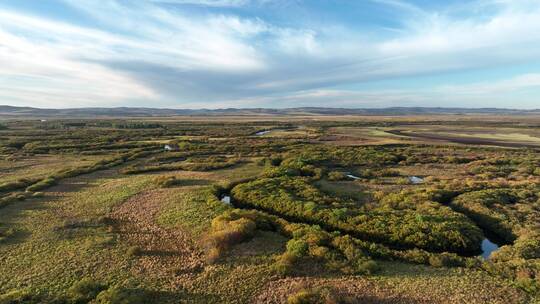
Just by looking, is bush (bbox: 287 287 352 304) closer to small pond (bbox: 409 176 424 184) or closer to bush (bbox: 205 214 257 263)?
bush (bbox: 205 214 257 263)

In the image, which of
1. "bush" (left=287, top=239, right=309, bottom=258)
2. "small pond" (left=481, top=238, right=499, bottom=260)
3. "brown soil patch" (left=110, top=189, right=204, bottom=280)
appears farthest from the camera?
"small pond" (left=481, top=238, right=499, bottom=260)

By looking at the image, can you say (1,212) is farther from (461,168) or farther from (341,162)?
(461,168)

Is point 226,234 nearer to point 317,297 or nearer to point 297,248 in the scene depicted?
point 297,248

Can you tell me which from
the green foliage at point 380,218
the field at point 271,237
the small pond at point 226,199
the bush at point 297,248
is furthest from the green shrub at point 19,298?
the small pond at point 226,199

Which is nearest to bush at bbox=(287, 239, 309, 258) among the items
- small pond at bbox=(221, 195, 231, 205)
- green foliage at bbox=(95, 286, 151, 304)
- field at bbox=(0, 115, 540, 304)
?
field at bbox=(0, 115, 540, 304)

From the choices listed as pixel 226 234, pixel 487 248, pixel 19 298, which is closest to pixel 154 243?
pixel 226 234

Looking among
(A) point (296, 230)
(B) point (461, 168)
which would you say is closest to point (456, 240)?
(A) point (296, 230)
